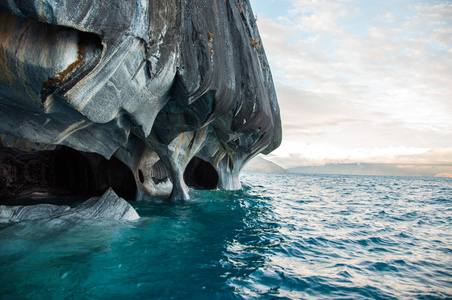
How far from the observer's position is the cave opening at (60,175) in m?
13.5

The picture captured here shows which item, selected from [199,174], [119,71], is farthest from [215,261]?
[199,174]

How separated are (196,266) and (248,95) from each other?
8.02 metres

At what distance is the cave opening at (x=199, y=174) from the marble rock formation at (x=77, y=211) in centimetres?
1258

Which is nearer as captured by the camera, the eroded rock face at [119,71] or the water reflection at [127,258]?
the water reflection at [127,258]

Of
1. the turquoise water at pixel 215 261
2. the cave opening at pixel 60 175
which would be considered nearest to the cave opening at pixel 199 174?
the cave opening at pixel 60 175

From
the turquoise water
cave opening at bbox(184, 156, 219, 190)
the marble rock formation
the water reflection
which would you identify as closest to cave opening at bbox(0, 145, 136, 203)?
the marble rock formation

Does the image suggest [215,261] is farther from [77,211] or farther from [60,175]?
[60,175]

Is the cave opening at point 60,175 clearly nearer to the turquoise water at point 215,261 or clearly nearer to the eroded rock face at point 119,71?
the eroded rock face at point 119,71

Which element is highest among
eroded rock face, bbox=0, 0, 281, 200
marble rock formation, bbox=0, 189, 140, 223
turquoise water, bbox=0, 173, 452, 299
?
eroded rock face, bbox=0, 0, 281, 200

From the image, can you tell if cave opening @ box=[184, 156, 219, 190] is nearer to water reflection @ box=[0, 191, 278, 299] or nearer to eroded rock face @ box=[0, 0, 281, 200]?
eroded rock face @ box=[0, 0, 281, 200]

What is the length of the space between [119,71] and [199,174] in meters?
16.8

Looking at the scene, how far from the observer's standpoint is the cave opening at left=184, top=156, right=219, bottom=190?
21.7m

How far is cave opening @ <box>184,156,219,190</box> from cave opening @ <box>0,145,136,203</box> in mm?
6985

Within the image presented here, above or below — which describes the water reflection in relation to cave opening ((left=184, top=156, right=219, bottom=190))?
below
